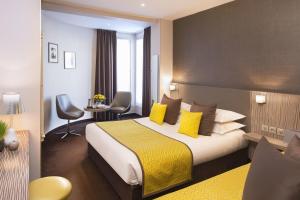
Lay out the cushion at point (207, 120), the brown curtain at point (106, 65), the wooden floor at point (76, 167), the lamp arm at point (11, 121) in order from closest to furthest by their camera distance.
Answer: the lamp arm at point (11, 121) < the wooden floor at point (76, 167) < the cushion at point (207, 120) < the brown curtain at point (106, 65)

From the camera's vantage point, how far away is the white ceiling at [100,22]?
15.3ft

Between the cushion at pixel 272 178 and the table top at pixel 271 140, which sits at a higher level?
the cushion at pixel 272 178

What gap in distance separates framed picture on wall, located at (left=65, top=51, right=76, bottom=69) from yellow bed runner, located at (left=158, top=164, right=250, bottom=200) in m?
4.81

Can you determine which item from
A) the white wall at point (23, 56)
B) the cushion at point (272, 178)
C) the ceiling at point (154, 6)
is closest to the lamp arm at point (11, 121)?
the white wall at point (23, 56)

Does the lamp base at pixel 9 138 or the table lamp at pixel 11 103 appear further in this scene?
the table lamp at pixel 11 103

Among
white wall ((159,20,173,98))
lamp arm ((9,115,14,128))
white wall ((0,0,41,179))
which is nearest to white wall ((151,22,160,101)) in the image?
white wall ((159,20,173,98))

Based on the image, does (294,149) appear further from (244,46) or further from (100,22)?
(100,22)

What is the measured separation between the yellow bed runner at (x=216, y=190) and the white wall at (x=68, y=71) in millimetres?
4186

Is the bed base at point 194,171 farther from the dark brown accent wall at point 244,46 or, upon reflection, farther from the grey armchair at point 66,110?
the grey armchair at point 66,110

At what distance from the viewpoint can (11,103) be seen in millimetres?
2240

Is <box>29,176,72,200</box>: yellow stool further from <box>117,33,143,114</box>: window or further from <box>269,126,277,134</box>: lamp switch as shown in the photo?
<box>117,33,143,114</box>: window

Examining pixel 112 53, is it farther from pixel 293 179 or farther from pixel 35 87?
pixel 293 179

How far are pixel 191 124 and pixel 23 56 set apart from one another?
2.24 m

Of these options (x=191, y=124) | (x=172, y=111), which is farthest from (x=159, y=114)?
(x=191, y=124)
